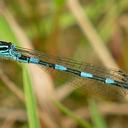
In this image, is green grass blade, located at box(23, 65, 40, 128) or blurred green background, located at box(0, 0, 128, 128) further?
blurred green background, located at box(0, 0, 128, 128)

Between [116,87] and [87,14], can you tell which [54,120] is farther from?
[87,14]

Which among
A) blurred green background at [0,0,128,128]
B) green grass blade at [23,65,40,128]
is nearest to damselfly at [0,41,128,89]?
blurred green background at [0,0,128,128]

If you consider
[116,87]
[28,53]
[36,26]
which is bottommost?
[116,87]

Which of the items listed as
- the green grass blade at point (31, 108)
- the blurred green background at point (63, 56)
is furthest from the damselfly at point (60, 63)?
the green grass blade at point (31, 108)

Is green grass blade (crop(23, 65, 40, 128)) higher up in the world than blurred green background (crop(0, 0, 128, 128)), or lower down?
lower down

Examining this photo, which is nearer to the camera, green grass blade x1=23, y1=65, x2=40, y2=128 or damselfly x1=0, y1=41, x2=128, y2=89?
green grass blade x1=23, y1=65, x2=40, y2=128

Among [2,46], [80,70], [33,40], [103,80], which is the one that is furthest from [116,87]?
[33,40]

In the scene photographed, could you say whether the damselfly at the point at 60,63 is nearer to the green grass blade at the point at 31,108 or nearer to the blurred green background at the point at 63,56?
the blurred green background at the point at 63,56

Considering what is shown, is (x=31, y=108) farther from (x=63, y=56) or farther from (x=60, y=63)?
(x=63, y=56)

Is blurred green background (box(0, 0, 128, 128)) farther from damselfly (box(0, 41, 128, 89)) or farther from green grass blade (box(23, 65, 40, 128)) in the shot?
green grass blade (box(23, 65, 40, 128))
